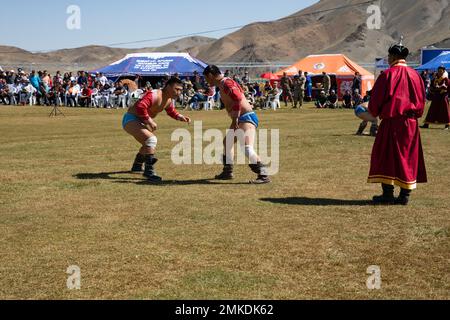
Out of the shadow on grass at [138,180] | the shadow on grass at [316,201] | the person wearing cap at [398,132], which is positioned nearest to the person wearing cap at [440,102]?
the shadow on grass at [138,180]

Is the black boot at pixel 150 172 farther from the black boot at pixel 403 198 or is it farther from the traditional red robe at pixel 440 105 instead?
the traditional red robe at pixel 440 105

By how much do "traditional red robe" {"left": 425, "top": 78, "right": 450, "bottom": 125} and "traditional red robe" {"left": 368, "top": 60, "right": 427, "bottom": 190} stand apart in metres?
10.9

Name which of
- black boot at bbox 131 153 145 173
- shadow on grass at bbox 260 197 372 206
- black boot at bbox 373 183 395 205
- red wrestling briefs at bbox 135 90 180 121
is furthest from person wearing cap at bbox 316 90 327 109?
black boot at bbox 373 183 395 205

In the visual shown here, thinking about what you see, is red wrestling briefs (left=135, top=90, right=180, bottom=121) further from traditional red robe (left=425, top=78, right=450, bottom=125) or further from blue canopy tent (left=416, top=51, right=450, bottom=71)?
blue canopy tent (left=416, top=51, right=450, bottom=71)

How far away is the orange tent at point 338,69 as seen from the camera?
37.3 m

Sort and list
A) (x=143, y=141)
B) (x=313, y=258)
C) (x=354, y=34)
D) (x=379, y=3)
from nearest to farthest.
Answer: (x=313, y=258), (x=143, y=141), (x=354, y=34), (x=379, y=3)

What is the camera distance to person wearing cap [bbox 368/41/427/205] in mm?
7922

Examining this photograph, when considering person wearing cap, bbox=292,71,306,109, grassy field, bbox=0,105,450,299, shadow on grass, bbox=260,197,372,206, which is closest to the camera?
grassy field, bbox=0,105,450,299

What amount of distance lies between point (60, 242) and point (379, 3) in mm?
123305

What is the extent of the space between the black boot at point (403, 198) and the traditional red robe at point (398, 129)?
0.49ft

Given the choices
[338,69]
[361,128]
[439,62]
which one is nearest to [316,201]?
[361,128]

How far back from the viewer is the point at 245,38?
12200 cm
